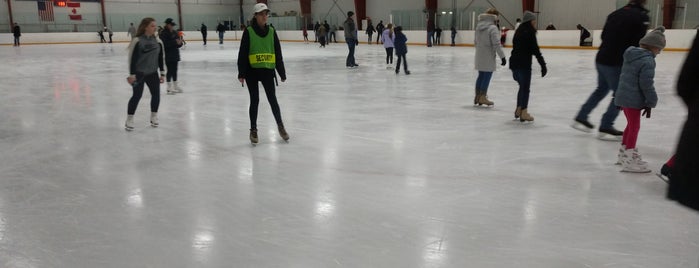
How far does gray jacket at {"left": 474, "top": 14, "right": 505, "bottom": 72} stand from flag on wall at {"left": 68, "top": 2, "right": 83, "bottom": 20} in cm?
3521

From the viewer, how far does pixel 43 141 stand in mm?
5340

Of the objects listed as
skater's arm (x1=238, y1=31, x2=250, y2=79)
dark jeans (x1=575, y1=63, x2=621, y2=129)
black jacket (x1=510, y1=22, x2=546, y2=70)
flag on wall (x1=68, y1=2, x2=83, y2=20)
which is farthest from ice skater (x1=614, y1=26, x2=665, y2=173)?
flag on wall (x1=68, y1=2, x2=83, y2=20)

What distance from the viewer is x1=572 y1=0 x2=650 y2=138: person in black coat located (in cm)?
457

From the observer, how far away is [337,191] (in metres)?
3.58

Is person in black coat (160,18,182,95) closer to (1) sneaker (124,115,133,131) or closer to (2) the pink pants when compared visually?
(1) sneaker (124,115,133,131)

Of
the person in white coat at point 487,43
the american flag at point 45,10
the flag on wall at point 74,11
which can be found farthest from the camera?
the flag on wall at point 74,11

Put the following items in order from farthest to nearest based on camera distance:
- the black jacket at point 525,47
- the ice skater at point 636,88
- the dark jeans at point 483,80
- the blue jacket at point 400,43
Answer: the blue jacket at point 400,43, the dark jeans at point 483,80, the black jacket at point 525,47, the ice skater at point 636,88

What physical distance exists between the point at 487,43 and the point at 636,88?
3.00 meters

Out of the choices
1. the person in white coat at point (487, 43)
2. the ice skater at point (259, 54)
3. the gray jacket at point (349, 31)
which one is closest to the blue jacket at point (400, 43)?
the gray jacket at point (349, 31)

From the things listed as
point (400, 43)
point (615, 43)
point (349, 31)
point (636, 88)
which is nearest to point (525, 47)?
point (615, 43)

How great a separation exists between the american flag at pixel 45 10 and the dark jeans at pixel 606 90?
36.7 meters

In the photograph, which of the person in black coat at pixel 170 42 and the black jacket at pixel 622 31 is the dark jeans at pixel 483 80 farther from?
the person in black coat at pixel 170 42

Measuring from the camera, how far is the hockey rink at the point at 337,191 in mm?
2600

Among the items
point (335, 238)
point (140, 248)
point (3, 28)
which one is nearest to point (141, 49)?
point (140, 248)
